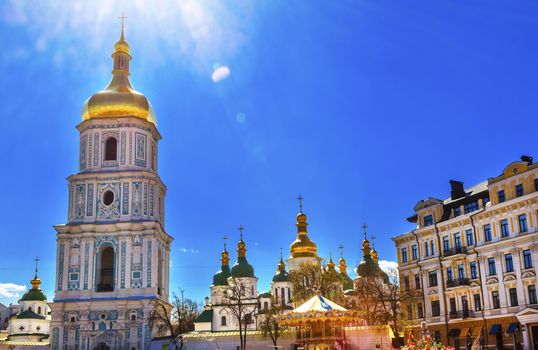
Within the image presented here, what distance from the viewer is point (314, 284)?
53.8 m

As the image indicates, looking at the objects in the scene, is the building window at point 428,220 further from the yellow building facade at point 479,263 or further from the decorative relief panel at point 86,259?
the decorative relief panel at point 86,259

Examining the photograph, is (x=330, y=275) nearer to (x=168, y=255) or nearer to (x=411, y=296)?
(x=411, y=296)

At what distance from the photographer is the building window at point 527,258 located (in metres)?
39.8

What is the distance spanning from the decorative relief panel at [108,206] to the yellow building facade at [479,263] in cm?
2295

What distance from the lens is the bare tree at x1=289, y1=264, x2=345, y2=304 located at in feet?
175

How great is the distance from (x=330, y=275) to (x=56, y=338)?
21.5 m

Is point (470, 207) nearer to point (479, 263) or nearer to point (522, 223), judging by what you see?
point (479, 263)

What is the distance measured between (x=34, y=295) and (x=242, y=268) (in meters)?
29.1

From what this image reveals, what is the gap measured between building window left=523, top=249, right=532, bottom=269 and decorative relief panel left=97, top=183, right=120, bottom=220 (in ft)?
103

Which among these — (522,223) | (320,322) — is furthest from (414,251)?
(320,322)

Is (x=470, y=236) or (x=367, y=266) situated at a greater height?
(x=367, y=266)

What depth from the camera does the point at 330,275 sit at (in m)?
53.9

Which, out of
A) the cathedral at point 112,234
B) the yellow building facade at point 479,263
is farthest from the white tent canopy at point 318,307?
the cathedral at point 112,234

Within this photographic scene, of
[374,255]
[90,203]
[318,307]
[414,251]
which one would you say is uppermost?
[90,203]
